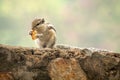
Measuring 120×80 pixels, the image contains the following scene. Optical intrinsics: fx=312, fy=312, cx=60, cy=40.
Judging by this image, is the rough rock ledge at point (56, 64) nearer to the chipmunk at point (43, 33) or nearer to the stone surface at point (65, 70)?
the stone surface at point (65, 70)

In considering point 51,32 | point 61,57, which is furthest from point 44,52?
point 51,32

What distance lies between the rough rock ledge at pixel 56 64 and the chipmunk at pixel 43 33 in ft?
3.71

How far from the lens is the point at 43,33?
540cm

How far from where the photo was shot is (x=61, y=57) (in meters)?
4.18

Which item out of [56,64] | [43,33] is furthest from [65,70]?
[43,33]

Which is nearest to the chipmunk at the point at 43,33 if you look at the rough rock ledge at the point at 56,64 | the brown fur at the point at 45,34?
the brown fur at the point at 45,34

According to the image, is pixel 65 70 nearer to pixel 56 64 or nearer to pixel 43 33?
pixel 56 64

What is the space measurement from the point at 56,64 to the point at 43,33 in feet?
4.65

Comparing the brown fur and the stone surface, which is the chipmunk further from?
the stone surface

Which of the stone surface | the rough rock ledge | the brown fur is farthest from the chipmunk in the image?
the stone surface

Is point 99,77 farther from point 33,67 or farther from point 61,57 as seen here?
point 33,67

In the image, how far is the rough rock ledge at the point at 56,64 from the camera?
152 inches

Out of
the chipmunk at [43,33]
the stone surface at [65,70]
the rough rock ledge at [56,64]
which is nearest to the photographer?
the rough rock ledge at [56,64]

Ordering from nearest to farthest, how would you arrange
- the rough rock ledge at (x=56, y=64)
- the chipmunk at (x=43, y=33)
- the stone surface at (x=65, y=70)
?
1. the rough rock ledge at (x=56, y=64)
2. the stone surface at (x=65, y=70)
3. the chipmunk at (x=43, y=33)
